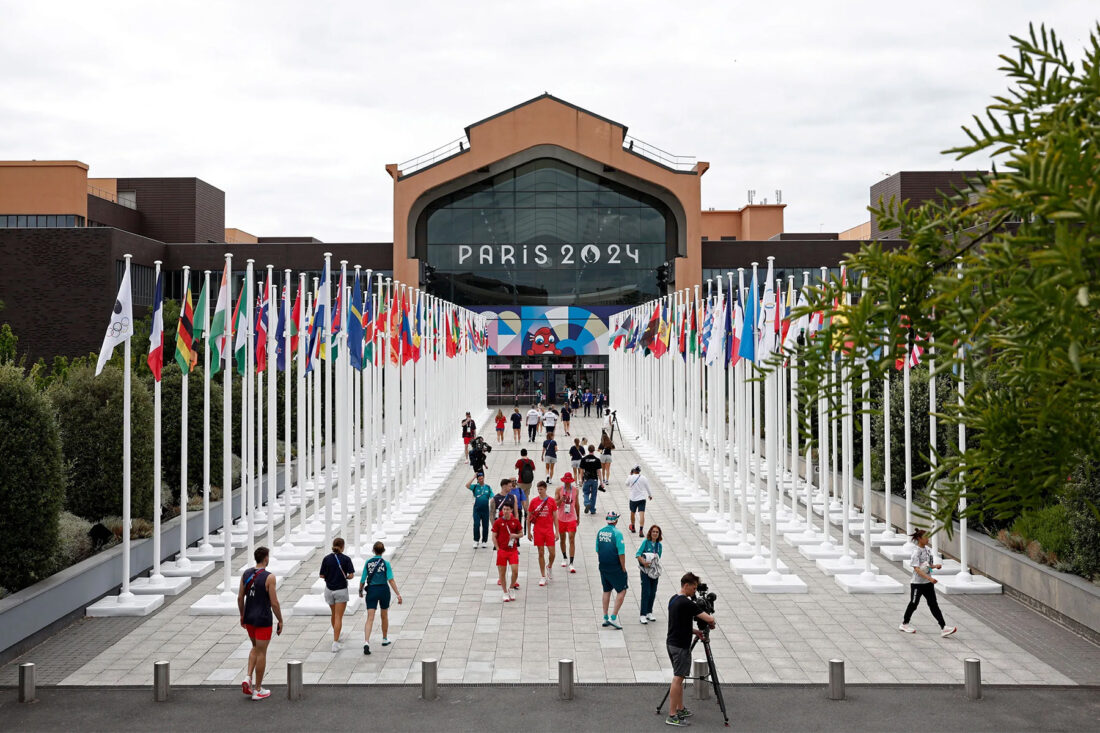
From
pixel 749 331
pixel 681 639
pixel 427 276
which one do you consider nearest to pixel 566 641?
pixel 681 639

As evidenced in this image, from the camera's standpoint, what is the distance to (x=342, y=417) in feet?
62.2

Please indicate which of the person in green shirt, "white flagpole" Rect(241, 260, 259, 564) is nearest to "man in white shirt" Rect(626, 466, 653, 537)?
the person in green shirt

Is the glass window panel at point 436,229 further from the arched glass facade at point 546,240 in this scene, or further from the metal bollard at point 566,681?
the metal bollard at point 566,681

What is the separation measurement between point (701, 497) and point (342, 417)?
11852 millimetres

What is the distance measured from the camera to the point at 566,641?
14.1 meters

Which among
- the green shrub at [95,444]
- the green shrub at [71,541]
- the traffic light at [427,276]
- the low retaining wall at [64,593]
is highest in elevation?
the traffic light at [427,276]

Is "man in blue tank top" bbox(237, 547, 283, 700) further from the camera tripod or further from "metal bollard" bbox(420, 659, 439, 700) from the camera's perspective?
the camera tripod

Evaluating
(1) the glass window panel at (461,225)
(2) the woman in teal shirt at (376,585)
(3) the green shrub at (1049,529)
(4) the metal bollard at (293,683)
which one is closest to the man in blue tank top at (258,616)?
(4) the metal bollard at (293,683)

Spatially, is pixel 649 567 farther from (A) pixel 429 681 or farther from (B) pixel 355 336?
(B) pixel 355 336

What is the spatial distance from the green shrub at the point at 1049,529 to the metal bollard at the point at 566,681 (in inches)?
328

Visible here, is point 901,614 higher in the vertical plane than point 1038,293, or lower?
lower

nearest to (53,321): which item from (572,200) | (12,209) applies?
(12,209)

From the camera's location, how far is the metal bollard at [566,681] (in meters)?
11.6

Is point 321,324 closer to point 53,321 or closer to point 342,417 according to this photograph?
point 342,417
